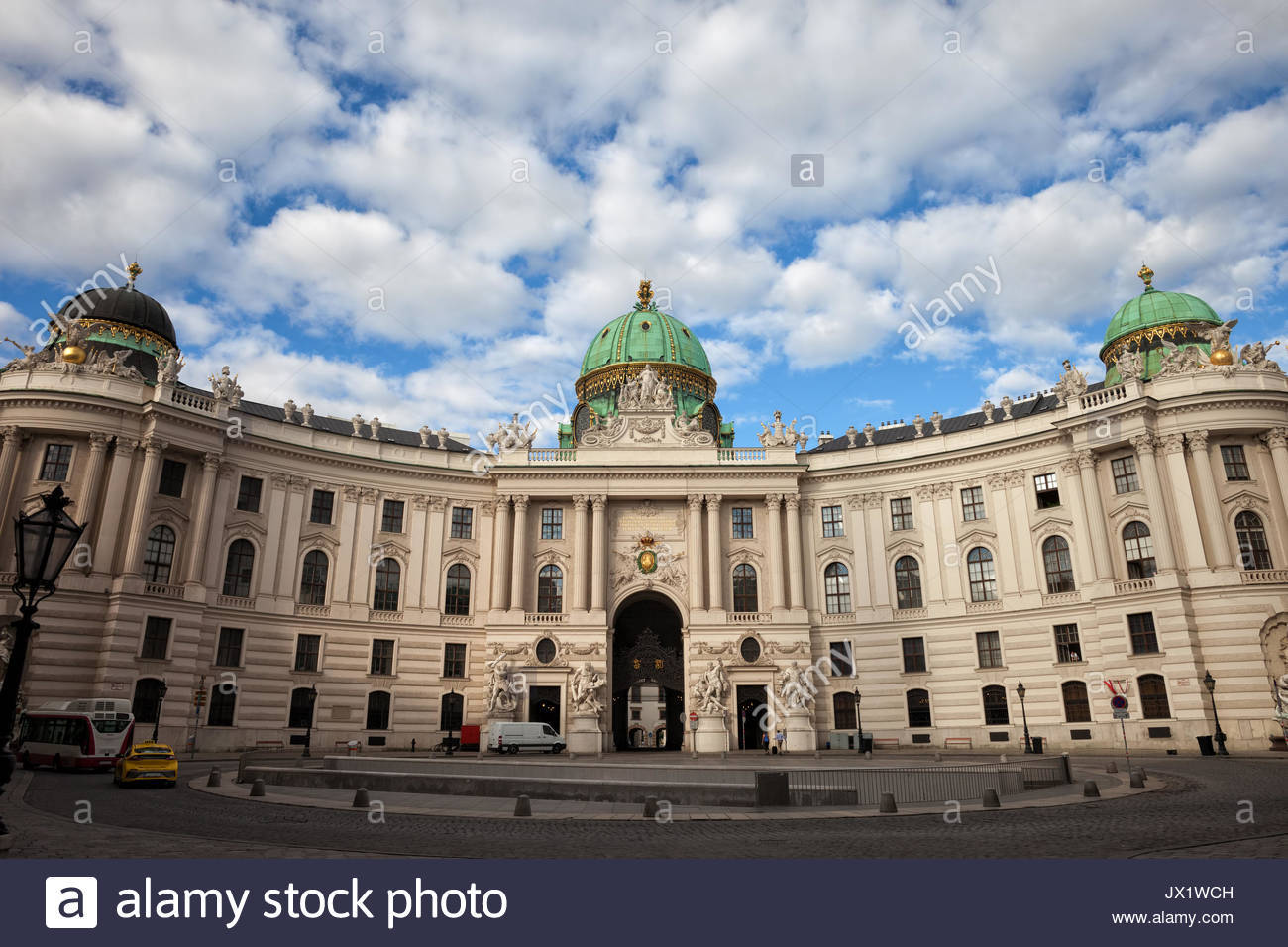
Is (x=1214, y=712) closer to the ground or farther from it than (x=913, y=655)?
closer to the ground

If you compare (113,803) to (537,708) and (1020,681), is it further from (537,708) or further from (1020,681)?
(1020,681)

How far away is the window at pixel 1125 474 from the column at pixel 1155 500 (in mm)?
1098

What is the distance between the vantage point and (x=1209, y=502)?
143 feet

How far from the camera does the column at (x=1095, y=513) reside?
45594mm

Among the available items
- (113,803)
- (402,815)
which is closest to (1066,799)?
(402,815)

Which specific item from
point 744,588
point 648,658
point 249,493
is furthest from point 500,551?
point 744,588

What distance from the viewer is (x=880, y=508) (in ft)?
179

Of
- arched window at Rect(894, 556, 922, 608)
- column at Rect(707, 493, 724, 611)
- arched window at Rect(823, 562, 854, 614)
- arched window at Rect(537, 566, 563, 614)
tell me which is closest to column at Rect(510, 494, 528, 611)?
arched window at Rect(537, 566, 563, 614)

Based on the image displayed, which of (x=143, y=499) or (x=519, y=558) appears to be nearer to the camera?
(x=143, y=499)

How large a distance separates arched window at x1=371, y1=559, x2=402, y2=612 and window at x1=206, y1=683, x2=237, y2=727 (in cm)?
942

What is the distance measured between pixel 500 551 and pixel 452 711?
10436mm

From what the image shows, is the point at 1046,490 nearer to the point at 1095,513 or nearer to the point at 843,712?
the point at 1095,513

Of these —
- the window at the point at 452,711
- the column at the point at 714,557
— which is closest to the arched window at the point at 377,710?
the window at the point at 452,711

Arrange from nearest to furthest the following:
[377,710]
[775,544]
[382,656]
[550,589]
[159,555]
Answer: [159,555]
[377,710]
[382,656]
[775,544]
[550,589]
